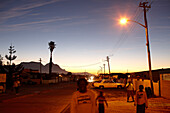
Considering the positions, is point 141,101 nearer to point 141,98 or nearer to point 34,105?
point 141,98

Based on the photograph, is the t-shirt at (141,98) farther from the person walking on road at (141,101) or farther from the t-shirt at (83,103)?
the t-shirt at (83,103)

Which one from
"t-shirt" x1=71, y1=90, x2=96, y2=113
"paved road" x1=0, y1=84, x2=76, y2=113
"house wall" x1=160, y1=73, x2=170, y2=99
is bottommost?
"paved road" x1=0, y1=84, x2=76, y2=113

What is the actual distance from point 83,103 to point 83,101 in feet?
0.14

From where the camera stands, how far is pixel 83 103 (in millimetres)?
3576

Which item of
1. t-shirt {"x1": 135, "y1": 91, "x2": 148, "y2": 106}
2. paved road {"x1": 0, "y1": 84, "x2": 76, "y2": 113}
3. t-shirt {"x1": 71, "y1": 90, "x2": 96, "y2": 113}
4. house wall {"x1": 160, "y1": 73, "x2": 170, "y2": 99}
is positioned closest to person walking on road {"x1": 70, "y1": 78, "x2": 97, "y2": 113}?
t-shirt {"x1": 71, "y1": 90, "x2": 96, "y2": 113}

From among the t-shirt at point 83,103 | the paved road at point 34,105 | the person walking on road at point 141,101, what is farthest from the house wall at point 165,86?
the t-shirt at point 83,103

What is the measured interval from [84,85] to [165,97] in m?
13.3

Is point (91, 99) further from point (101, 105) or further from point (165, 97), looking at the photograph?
point (165, 97)

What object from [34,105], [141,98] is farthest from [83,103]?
[34,105]

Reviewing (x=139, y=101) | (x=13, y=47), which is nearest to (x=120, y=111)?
(x=139, y=101)

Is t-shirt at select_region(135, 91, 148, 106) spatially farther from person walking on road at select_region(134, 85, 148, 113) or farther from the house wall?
the house wall

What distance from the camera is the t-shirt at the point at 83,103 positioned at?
3.55 meters

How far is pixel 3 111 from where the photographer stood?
9.66 metres

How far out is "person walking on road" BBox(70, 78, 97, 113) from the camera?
3.56m
